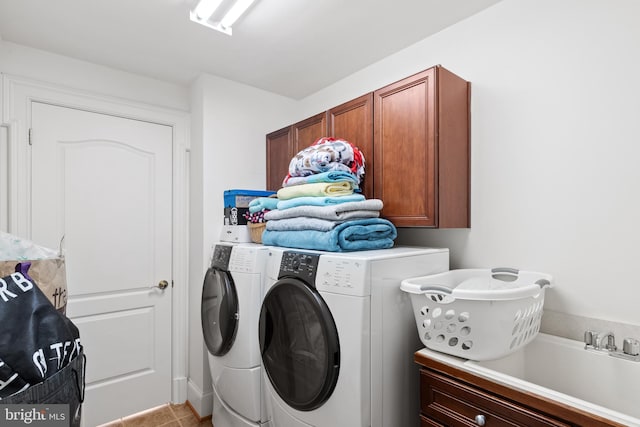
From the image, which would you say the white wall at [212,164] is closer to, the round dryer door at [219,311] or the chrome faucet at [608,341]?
the round dryer door at [219,311]

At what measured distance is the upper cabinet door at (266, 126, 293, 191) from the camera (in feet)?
8.13

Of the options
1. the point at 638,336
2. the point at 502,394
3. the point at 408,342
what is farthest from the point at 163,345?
the point at 638,336

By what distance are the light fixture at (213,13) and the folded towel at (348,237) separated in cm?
114

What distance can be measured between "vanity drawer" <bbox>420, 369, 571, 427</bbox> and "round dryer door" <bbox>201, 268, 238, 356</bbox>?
1.07 metres

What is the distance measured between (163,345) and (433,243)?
2156mm

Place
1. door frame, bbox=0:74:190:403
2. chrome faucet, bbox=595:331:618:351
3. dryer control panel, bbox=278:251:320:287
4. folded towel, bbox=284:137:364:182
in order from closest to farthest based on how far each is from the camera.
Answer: chrome faucet, bbox=595:331:618:351 → dryer control panel, bbox=278:251:320:287 → folded towel, bbox=284:137:364:182 → door frame, bbox=0:74:190:403

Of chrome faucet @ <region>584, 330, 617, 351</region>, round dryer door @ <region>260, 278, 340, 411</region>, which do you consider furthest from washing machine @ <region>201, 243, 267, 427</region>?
chrome faucet @ <region>584, 330, 617, 351</region>

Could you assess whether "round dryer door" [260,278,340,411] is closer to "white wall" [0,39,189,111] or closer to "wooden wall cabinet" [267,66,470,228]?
"wooden wall cabinet" [267,66,470,228]

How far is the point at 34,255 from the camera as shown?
1.24m

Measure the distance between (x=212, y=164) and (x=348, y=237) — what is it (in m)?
1.35

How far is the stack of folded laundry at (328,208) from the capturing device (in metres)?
1.59

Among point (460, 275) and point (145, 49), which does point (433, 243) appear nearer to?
point (460, 275)

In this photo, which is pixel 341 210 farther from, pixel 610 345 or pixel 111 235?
pixel 111 235

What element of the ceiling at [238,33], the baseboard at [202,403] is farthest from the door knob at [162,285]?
the ceiling at [238,33]
